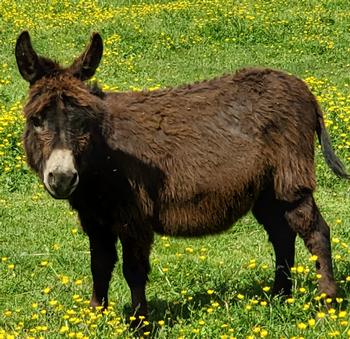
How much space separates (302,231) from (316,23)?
449 inches

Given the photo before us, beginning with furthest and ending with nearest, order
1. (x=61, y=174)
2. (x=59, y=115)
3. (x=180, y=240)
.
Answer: (x=180, y=240) → (x=59, y=115) → (x=61, y=174)

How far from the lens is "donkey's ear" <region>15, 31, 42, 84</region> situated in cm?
516

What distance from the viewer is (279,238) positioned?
6.16m

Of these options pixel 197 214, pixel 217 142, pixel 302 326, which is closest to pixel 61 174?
→ pixel 197 214

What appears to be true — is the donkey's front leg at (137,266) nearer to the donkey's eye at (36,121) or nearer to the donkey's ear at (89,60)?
the donkey's eye at (36,121)

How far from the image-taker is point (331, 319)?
202 inches

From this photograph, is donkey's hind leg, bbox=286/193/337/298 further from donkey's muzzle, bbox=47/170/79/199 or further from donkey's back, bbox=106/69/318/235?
donkey's muzzle, bbox=47/170/79/199

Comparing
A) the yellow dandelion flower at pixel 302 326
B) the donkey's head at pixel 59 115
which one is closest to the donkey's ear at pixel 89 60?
the donkey's head at pixel 59 115

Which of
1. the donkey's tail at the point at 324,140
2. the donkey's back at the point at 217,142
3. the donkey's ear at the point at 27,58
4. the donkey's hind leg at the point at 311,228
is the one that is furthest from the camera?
the donkey's tail at the point at 324,140

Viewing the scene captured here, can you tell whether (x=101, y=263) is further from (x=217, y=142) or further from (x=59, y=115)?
(x=59, y=115)

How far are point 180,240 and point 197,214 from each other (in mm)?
1756

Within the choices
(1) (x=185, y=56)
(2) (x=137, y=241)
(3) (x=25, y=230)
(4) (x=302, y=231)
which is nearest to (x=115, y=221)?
(2) (x=137, y=241)

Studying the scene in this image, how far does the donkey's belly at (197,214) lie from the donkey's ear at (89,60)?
41.5 inches

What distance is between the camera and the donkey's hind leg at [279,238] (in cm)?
610
